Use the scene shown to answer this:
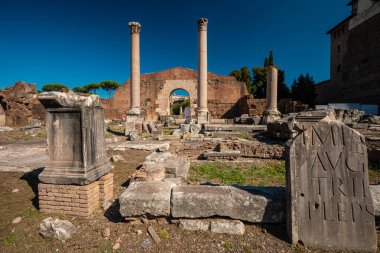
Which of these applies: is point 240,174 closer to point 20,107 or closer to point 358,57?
point 20,107

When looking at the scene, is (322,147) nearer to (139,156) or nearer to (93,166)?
(93,166)

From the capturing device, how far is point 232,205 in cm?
250

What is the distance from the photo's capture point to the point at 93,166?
3059 mm

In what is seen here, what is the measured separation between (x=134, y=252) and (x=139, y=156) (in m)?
4.41

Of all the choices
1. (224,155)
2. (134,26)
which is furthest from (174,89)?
(224,155)

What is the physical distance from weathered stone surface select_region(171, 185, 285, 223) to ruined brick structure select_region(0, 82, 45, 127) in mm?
17705

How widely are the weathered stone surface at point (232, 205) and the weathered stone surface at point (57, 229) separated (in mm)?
1263

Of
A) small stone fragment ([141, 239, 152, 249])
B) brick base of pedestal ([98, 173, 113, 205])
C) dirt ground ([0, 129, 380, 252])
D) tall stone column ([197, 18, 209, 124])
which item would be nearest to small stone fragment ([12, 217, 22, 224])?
dirt ground ([0, 129, 380, 252])

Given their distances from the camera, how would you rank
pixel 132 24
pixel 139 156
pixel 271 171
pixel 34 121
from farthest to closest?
pixel 34 121 → pixel 132 24 → pixel 139 156 → pixel 271 171

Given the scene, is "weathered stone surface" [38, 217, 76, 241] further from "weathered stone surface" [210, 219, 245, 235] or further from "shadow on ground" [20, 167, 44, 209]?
"weathered stone surface" [210, 219, 245, 235]

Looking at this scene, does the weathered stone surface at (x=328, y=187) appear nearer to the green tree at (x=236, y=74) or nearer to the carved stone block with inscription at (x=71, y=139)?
the carved stone block with inscription at (x=71, y=139)

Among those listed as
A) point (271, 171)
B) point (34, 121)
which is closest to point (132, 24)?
point (34, 121)

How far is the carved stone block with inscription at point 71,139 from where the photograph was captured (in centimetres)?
291

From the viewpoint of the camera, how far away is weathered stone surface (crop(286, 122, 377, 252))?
222 cm
